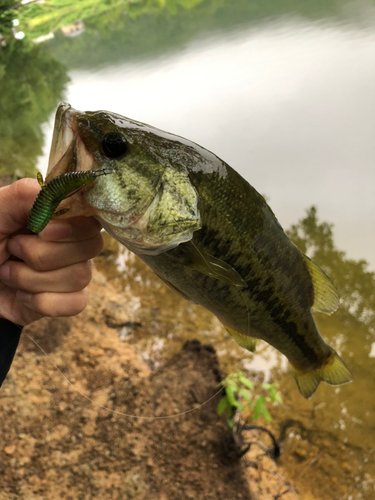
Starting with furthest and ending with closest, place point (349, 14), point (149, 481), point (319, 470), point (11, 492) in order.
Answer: point (349, 14), point (319, 470), point (149, 481), point (11, 492)

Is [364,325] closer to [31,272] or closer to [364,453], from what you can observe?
[364,453]

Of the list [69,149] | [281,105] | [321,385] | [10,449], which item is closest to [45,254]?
[69,149]

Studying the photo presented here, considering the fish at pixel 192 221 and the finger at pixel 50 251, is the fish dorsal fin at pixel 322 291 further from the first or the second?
the finger at pixel 50 251

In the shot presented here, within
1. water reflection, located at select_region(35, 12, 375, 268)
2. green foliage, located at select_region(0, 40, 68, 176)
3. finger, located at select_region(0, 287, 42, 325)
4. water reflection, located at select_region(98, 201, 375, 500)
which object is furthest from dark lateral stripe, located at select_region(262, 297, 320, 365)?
green foliage, located at select_region(0, 40, 68, 176)

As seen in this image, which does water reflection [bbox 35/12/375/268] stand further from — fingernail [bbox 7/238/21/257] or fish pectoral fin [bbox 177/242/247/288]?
fingernail [bbox 7/238/21/257]

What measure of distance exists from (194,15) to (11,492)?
16.6 meters

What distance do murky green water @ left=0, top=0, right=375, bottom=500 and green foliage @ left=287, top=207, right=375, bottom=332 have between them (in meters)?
0.02

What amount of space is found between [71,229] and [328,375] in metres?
1.35

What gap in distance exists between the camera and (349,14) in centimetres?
1052

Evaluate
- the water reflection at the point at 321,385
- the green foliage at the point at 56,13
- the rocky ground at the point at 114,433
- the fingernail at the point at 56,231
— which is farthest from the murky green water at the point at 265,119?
the fingernail at the point at 56,231

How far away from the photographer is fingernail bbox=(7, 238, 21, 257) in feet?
3.61

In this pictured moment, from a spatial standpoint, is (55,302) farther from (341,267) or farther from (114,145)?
(341,267)

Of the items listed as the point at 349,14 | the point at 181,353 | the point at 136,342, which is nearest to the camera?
the point at 181,353

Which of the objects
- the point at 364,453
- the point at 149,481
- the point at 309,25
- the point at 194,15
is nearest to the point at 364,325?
the point at 364,453
